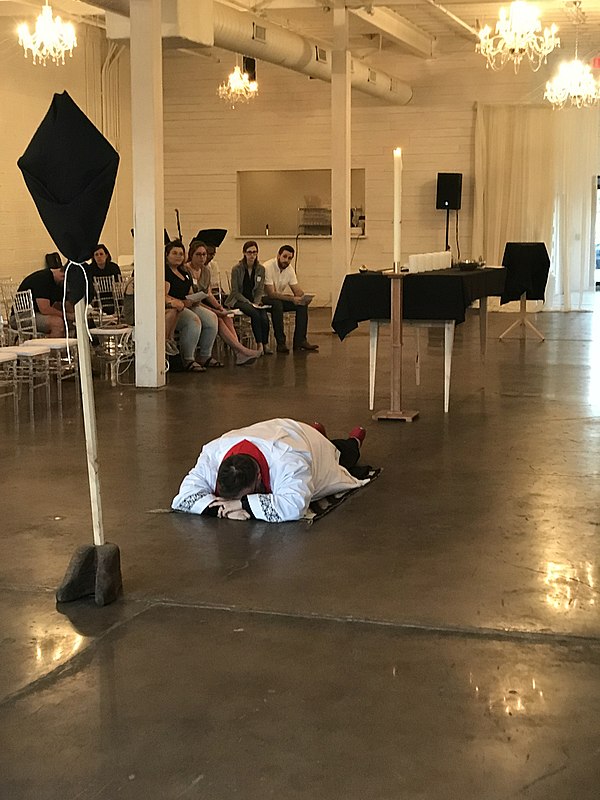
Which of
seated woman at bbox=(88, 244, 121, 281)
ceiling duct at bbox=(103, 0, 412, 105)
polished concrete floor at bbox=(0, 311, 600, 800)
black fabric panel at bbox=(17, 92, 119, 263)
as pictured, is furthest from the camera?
seated woman at bbox=(88, 244, 121, 281)

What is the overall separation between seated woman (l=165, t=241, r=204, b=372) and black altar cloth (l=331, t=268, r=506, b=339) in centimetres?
238

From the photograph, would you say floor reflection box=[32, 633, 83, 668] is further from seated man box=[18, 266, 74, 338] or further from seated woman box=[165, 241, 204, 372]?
seated woman box=[165, 241, 204, 372]

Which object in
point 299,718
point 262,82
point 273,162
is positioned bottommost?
point 299,718

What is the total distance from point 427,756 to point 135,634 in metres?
1.20

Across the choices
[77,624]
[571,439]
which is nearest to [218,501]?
[77,624]

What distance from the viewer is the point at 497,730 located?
9.33 feet

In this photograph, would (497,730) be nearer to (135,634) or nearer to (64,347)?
(135,634)

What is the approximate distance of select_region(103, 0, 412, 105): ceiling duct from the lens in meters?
9.25

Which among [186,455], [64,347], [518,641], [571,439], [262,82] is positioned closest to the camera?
[518,641]

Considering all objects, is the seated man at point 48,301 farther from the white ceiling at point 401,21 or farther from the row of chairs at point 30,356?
the white ceiling at point 401,21

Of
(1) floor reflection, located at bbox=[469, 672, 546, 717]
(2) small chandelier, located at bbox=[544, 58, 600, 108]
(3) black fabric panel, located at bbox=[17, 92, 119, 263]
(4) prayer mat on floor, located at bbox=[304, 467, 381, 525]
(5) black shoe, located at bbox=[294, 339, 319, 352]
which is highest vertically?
(2) small chandelier, located at bbox=[544, 58, 600, 108]

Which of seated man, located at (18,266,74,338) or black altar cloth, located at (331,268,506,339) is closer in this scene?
black altar cloth, located at (331,268,506,339)

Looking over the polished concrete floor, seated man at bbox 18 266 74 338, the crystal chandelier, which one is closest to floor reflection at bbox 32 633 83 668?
the polished concrete floor

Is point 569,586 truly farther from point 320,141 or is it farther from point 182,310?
point 320,141
